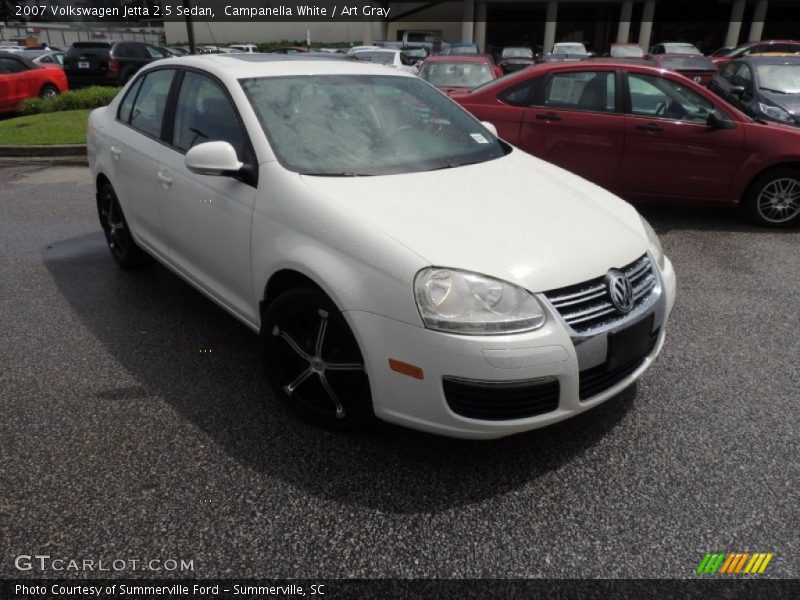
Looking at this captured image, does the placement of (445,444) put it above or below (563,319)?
below

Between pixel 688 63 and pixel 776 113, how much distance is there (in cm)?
743

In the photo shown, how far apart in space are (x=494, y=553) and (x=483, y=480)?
40 centimetres

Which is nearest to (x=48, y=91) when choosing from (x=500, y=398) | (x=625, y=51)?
(x=500, y=398)

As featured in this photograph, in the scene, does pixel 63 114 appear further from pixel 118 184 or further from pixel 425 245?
pixel 425 245

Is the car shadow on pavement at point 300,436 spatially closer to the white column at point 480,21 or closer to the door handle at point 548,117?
the door handle at point 548,117

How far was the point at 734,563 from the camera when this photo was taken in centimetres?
221

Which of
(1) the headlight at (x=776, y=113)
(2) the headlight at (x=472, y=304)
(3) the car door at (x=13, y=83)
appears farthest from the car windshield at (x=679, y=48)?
(2) the headlight at (x=472, y=304)

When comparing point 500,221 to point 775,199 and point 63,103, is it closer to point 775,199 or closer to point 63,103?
point 775,199

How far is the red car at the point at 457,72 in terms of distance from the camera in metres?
9.88

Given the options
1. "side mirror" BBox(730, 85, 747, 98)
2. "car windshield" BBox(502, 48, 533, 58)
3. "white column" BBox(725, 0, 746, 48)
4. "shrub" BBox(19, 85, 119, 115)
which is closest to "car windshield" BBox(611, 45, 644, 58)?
"car windshield" BBox(502, 48, 533, 58)

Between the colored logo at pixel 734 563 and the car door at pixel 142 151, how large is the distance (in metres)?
3.34

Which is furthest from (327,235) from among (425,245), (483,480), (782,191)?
(782,191)

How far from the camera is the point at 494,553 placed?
2.25 metres

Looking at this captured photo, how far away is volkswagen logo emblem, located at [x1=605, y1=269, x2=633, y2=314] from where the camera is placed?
8.30ft
